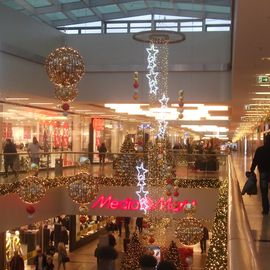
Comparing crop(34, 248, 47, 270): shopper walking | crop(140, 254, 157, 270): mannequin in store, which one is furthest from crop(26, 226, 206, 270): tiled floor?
crop(140, 254, 157, 270): mannequin in store

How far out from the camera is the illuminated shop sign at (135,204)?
16.3 meters

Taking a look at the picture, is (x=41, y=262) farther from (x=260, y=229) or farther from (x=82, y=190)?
(x=260, y=229)

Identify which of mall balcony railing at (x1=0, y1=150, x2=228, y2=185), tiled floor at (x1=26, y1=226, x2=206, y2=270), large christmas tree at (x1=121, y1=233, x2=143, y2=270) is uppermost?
mall balcony railing at (x1=0, y1=150, x2=228, y2=185)

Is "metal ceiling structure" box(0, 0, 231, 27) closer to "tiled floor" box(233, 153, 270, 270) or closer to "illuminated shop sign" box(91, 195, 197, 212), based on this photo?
"illuminated shop sign" box(91, 195, 197, 212)

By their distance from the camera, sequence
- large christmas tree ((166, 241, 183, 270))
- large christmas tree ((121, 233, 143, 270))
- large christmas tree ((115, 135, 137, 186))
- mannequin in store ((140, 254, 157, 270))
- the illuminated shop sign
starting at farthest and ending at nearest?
large christmas tree ((115, 135, 137, 186)) → the illuminated shop sign → large christmas tree ((121, 233, 143, 270)) → large christmas tree ((166, 241, 183, 270)) → mannequin in store ((140, 254, 157, 270))

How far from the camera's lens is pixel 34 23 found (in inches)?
659

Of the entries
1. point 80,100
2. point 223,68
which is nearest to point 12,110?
point 80,100

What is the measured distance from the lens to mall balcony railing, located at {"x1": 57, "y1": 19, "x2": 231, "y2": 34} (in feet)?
59.6

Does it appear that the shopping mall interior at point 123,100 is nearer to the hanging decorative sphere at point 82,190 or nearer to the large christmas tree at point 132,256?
the large christmas tree at point 132,256

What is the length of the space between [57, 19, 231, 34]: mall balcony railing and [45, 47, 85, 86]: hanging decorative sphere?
1035 cm

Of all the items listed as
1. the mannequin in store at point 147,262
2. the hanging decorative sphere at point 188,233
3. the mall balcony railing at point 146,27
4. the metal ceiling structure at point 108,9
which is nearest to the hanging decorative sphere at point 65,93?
the hanging decorative sphere at point 188,233

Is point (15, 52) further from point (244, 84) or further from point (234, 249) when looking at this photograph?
point (234, 249)

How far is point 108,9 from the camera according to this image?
18.5 meters

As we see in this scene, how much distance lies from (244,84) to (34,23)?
24.7 ft
